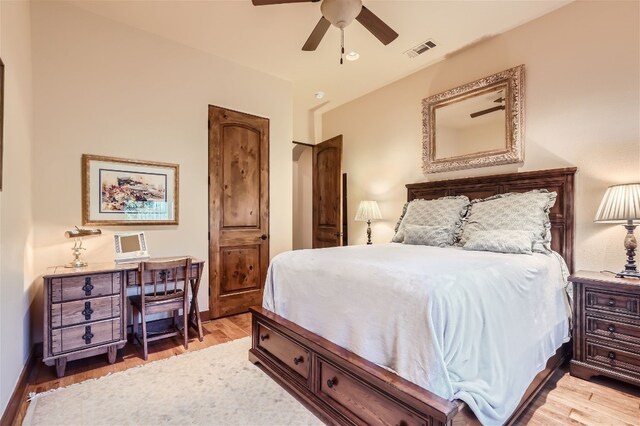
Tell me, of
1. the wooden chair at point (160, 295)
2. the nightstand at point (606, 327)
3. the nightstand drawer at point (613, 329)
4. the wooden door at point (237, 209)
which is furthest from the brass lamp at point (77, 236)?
the nightstand drawer at point (613, 329)

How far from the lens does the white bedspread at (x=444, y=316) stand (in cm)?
136

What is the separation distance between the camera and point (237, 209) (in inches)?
147

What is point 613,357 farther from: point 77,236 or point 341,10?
point 77,236

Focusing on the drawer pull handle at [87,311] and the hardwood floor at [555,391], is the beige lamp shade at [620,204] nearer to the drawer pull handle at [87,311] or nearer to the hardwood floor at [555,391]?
the hardwood floor at [555,391]

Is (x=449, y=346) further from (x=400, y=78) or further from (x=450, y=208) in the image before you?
(x=400, y=78)

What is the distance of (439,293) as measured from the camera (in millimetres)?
1377

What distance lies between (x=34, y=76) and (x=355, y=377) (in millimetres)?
3356

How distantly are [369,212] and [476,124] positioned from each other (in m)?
1.60

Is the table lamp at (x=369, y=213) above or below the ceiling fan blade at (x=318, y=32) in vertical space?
below

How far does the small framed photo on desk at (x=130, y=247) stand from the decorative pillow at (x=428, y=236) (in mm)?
2547

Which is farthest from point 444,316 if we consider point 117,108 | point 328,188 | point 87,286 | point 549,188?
point 328,188

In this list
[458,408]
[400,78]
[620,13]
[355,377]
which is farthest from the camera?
[400,78]

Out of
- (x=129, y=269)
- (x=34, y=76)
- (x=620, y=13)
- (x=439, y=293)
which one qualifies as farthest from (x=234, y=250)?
(x=620, y=13)

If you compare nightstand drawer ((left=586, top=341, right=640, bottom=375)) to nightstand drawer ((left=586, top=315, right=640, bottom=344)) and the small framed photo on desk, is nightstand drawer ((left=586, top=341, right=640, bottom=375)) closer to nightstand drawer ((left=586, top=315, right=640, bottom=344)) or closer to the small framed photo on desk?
nightstand drawer ((left=586, top=315, right=640, bottom=344))
